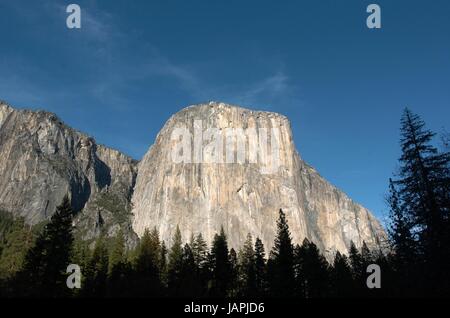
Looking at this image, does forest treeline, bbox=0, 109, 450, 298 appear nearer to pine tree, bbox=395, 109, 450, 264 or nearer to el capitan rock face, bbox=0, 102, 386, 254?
pine tree, bbox=395, 109, 450, 264

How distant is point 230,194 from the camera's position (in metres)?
163

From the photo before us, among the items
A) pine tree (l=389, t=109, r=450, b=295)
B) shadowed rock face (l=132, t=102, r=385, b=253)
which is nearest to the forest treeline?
pine tree (l=389, t=109, r=450, b=295)

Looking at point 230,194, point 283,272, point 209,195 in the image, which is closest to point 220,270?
point 283,272

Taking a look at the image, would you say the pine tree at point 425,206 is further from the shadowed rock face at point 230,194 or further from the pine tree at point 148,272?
the shadowed rock face at point 230,194

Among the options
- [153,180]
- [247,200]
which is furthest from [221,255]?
[153,180]

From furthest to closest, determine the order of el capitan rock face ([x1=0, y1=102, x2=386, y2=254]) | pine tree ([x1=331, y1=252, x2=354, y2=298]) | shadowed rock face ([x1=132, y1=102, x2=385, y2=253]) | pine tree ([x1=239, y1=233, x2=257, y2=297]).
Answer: el capitan rock face ([x1=0, y1=102, x2=386, y2=254]), shadowed rock face ([x1=132, y1=102, x2=385, y2=253]), pine tree ([x1=239, y1=233, x2=257, y2=297]), pine tree ([x1=331, y1=252, x2=354, y2=298])

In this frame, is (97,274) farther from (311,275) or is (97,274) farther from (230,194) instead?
(230,194)

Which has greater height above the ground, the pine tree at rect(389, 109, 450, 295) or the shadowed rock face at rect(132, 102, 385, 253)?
the shadowed rock face at rect(132, 102, 385, 253)

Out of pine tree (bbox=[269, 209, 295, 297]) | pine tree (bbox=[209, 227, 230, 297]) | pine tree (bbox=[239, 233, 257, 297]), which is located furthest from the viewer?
pine tree (bbox=[209, 227, 230, 297])

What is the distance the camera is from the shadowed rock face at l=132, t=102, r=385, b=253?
516ft

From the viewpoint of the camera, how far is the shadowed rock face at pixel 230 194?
516 feet

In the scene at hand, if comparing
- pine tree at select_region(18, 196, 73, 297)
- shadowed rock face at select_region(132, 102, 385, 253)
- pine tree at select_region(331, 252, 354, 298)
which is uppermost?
shadowed rock face at select_region(132, 102, 385, 253)

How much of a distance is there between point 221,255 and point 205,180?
339ft

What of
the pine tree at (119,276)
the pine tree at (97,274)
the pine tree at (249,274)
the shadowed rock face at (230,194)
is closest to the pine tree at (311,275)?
the pine tree at (249,274)
